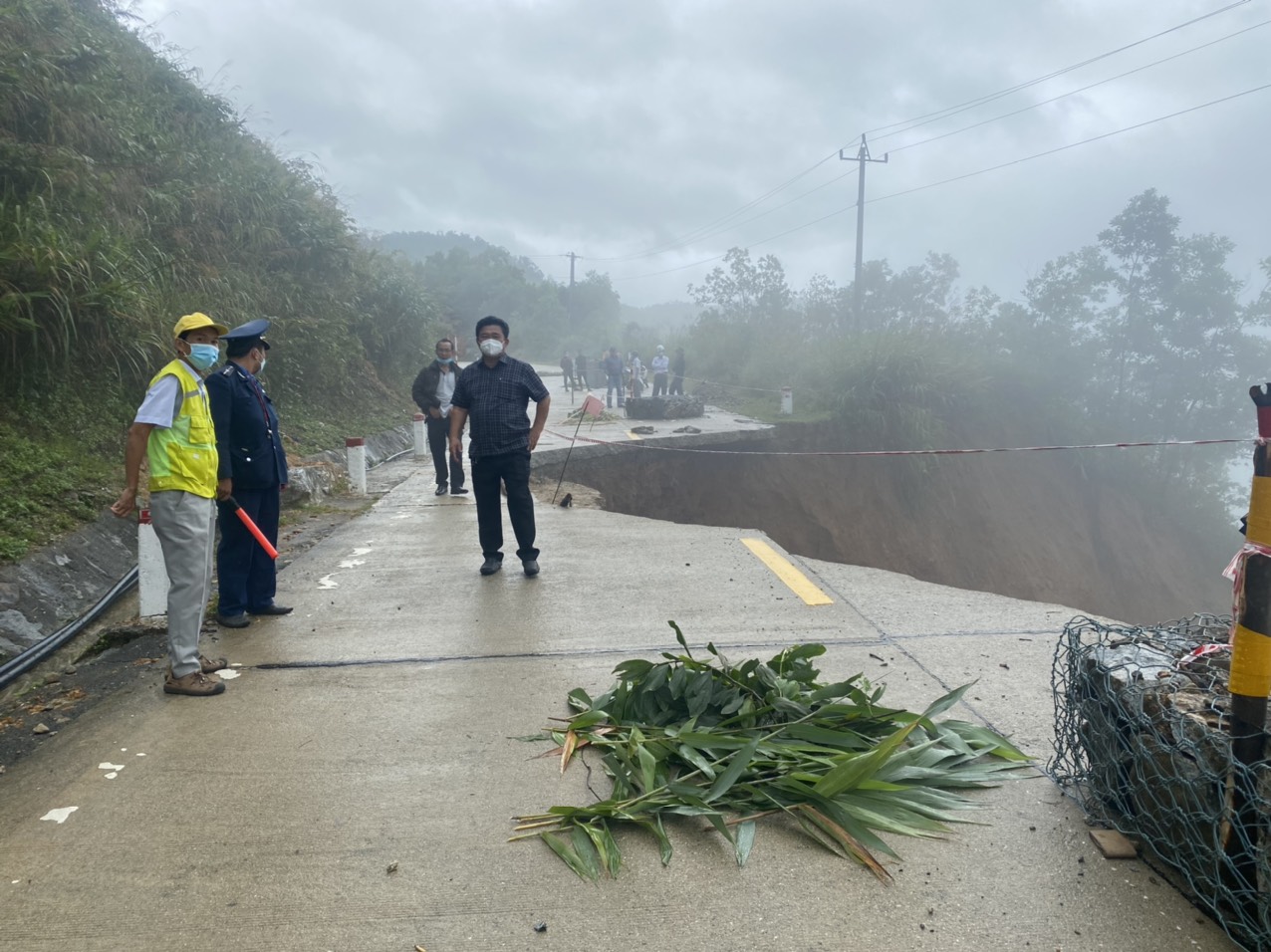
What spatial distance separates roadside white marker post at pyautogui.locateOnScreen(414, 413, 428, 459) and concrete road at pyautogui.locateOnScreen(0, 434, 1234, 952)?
9387 mm

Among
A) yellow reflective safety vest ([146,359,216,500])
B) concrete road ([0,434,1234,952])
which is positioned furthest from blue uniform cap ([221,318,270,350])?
concrete road ([0,434,1234,952])

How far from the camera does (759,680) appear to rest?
354 cm

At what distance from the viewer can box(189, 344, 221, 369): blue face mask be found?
4.22m

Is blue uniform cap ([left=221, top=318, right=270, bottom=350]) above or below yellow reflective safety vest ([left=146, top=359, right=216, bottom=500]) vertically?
above

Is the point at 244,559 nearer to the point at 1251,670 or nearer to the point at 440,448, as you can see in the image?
the point at 1251,670

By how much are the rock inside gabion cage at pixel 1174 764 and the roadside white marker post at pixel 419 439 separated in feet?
40.5

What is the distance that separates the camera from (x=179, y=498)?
13.4ft

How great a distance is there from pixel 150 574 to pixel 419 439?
9.79 m

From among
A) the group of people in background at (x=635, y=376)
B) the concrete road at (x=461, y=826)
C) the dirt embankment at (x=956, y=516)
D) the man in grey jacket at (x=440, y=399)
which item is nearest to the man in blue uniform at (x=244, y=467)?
the concrete road at (x=461, y=826)

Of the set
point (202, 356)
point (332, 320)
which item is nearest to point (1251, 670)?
point (202, 356)

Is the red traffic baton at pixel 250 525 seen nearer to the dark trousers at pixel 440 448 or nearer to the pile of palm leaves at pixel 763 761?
the pile of palm leaves at pixel 763 761

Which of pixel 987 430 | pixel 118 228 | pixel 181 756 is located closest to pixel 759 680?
pixel 181 756

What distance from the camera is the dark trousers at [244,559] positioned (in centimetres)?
508

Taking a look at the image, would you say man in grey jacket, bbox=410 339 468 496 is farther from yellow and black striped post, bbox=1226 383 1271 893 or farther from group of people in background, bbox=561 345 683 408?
group of people in background, bbox=561 345 683 408
